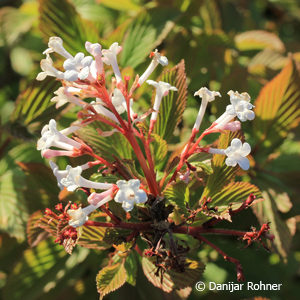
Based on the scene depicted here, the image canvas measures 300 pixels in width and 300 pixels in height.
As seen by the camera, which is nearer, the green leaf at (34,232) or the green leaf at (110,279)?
the green leaf at (110,279)

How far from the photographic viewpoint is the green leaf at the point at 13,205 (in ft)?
3.79

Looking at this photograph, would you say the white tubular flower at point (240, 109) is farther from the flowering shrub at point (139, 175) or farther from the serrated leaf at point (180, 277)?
the serrated leaf at point (180, 277)

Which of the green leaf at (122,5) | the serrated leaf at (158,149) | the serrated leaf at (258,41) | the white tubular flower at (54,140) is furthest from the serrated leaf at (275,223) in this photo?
the green leaf at (122,5)

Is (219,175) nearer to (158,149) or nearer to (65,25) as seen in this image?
(158,149)

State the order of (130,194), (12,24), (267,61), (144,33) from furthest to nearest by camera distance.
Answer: (12,24)
(267,61)
(144,33)
(130,194)

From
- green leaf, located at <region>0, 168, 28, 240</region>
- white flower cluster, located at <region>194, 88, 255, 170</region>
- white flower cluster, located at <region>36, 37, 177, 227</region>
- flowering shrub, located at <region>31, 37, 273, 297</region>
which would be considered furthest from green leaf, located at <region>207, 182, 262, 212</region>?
green leaf, located at <region>0, 168, 28, 240</region>

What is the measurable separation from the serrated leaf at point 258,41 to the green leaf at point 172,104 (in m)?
0.62

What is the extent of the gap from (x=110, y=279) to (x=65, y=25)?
2.36 ft

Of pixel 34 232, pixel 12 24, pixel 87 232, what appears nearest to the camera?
pixel 87 232

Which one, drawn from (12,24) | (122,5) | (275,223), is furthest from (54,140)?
(12,24)

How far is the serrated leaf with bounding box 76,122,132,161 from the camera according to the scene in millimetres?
959

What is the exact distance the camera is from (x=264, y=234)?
79 centimetres

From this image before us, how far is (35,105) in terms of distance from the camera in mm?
1126

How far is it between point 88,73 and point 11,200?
0.63 meters
